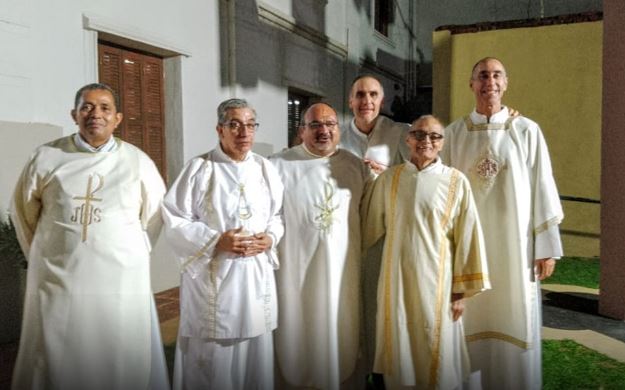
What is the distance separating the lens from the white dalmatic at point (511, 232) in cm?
340

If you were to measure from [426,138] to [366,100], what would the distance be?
0.66 meters

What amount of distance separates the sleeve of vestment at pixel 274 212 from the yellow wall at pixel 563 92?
7.09 metres

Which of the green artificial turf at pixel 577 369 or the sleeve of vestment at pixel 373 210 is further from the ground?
the sleeve of vestment at pixel 373 210

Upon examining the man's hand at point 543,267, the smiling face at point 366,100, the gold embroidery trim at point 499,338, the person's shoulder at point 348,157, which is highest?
the smiling face at point 366,100

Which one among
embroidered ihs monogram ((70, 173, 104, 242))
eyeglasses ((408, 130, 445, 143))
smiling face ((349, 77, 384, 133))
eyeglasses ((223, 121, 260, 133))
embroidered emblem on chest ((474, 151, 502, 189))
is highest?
smiling face ((349, 77, 384, 133))

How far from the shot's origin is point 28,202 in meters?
A: 2.83

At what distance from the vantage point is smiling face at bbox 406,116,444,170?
3031 mm

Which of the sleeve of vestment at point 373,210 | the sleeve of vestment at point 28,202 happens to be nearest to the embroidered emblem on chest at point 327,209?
the sleeve of vestment at point 373,210

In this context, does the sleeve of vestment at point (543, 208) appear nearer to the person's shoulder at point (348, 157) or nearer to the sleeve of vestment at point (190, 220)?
the person's shoulder at point (348, 157)

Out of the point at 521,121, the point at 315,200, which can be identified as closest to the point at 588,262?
the point at 521,121

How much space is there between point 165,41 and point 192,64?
1.94 ft

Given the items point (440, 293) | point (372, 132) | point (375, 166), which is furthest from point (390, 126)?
point (440, 293)

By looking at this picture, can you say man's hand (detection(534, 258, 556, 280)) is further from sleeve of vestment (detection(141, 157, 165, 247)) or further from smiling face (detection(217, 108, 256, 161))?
sleeve of vestment (detection(141, 157, 165, 247))

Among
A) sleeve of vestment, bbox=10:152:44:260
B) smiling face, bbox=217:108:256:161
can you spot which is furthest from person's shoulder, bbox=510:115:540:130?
sleeve of vestment, bbox=10:152:44:260
